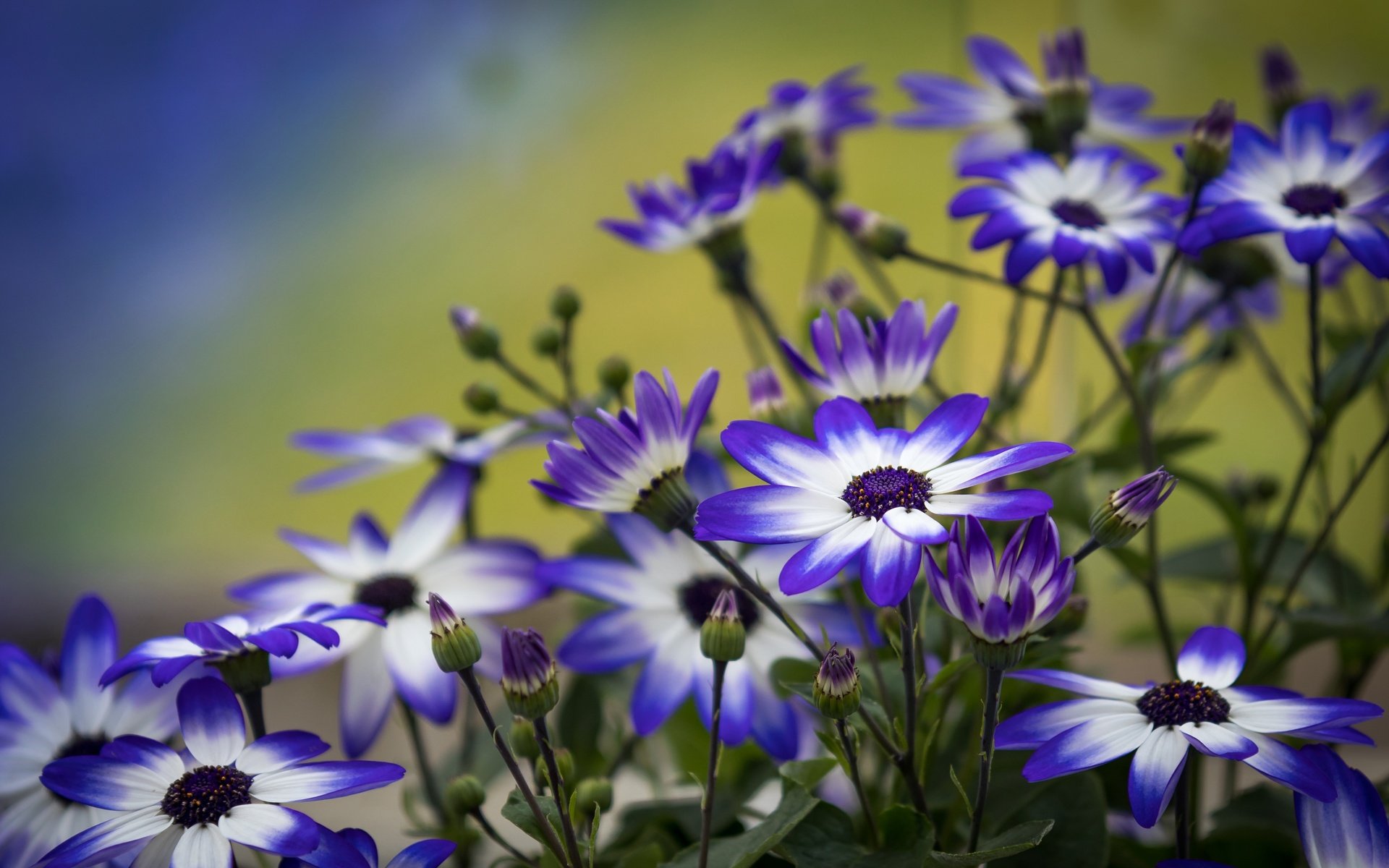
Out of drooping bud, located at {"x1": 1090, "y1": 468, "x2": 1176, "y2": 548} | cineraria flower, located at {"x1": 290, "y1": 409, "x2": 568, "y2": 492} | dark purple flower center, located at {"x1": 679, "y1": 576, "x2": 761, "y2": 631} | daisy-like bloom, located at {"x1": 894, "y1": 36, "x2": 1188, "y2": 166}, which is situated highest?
daisy-like bloom, located at {"x1": 894, "y1": 36, "x2": 1188, "y2": 166}

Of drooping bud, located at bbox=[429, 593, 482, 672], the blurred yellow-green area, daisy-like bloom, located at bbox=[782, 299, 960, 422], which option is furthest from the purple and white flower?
the blurred yellow-green area

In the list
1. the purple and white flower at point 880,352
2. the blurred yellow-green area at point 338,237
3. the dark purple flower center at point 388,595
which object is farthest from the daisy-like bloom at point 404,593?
the blurred yellow-green area at point 338,237

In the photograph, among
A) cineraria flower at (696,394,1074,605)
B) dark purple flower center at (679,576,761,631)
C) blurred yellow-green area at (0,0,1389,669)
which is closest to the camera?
cineraria flower at (696,394,1074,605)

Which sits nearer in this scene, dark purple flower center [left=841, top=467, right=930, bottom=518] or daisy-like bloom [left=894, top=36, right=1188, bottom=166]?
dark purple flower center [left=841, top=467, right=930, bottom=518]

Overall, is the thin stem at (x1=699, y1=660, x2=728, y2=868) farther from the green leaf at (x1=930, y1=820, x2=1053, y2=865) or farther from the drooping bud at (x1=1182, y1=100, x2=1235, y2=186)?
the drooping bud at (x1=1182, y1=100, x2=1235, y2=186)

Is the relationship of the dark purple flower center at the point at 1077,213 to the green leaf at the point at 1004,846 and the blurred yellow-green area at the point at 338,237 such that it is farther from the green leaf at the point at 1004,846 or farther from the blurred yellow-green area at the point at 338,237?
the blurred yellow-green area at the point at 338,237
